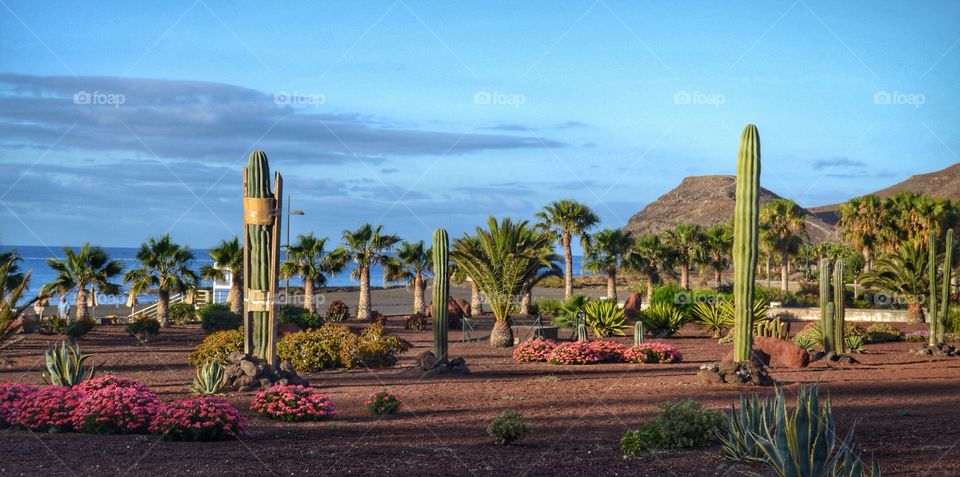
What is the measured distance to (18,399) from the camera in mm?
12852

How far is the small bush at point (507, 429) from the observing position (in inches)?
447

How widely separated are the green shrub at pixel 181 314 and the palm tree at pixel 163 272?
160 centimetres

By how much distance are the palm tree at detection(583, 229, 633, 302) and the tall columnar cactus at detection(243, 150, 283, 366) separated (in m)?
39.1

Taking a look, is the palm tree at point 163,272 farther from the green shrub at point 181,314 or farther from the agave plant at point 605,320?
the agave plant at point 605,320

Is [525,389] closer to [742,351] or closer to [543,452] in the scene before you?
[742,351]

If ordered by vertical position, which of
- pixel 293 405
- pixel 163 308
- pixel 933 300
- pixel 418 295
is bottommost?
pixel 293 405

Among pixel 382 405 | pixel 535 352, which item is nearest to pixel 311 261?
pixel 535 352

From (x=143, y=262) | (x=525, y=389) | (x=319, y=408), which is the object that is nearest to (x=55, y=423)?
(x=319, y=408)

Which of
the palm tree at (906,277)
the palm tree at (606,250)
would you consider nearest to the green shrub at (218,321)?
the palm tree at (906,277)

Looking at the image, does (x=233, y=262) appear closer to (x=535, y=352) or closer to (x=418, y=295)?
(x=418, y=295)

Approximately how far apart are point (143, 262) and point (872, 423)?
31.9 meters

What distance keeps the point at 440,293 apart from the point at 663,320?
1378 centimetres

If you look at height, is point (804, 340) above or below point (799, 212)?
below

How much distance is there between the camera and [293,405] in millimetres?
13523
